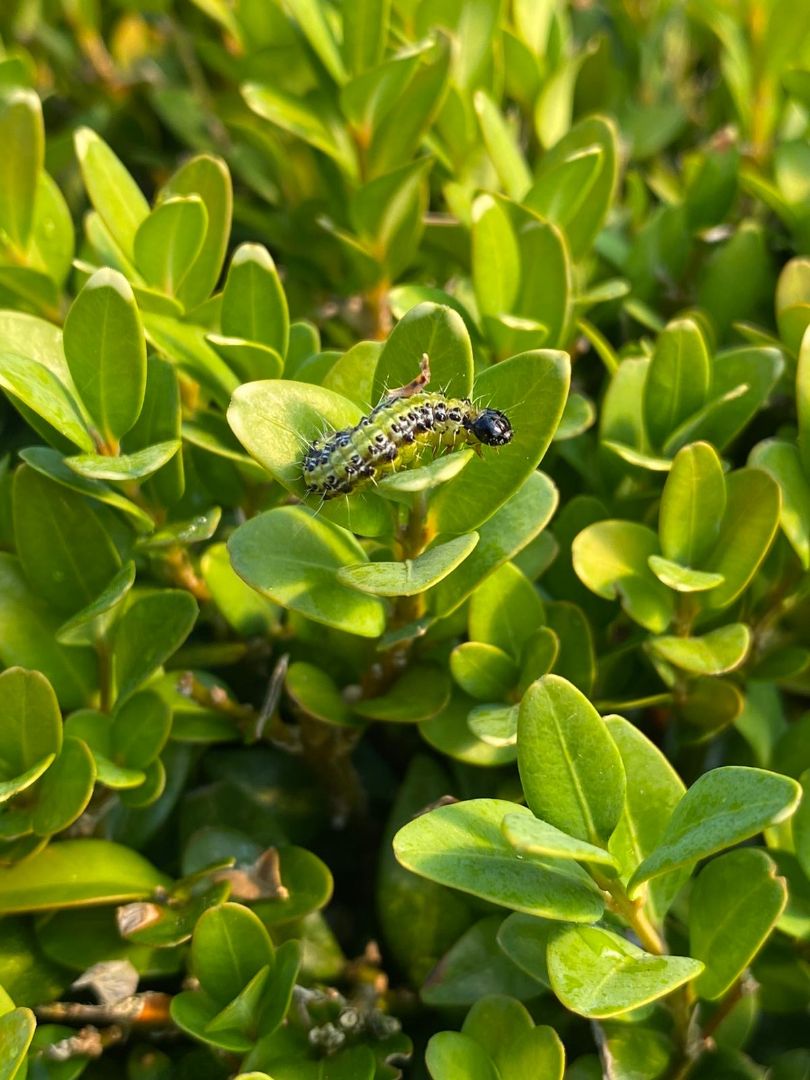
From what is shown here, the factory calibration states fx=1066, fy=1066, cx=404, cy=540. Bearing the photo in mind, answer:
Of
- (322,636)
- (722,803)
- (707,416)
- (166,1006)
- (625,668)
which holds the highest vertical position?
(707,416)

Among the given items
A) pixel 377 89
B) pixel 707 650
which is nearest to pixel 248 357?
pixel 377 89

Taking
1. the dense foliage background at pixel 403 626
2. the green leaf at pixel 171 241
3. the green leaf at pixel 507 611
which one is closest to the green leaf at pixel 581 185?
the dense foliage background at pixel 403 626

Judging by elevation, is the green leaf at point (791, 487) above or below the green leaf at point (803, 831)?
above

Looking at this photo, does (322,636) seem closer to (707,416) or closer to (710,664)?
(710,664)

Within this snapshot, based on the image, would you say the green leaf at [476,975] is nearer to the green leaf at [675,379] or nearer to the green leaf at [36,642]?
the green leaf at [36,642]

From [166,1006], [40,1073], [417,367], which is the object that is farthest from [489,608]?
[40,1073]

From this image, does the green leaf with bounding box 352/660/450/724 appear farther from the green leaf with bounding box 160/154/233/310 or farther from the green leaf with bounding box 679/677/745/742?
the green leaf with bounding box 160/154/233/310

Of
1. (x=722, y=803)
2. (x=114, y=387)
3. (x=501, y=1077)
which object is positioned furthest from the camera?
(x=114, y=387)
